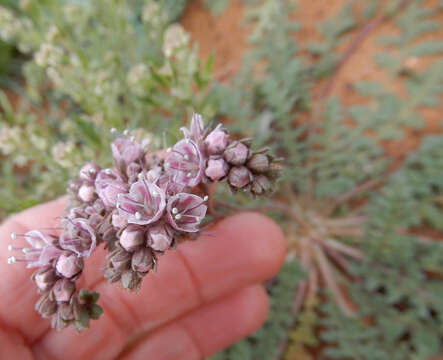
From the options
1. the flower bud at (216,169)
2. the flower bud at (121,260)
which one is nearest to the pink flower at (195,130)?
Result: the flower bud at (216,169)

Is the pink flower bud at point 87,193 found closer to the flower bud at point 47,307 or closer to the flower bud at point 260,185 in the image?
the flower bud at point 47,307

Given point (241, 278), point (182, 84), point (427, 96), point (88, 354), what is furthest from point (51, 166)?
point (427, 96)

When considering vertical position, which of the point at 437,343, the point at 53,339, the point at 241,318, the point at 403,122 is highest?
the point at 403,122

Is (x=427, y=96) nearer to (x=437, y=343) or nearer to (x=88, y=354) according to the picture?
(x=437, y=343)

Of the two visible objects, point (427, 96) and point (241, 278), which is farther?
point (427, 96)

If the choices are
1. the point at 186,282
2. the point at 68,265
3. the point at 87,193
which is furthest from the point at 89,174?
the point at 186,282

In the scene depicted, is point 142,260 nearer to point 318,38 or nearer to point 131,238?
point 131,238
